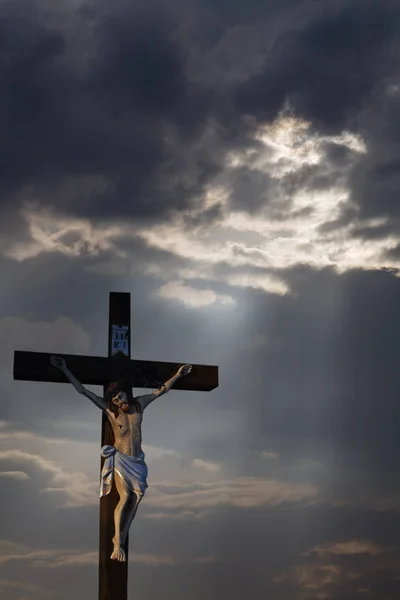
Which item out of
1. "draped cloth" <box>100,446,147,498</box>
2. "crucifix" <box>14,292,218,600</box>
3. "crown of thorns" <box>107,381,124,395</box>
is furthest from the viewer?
"crown of thorns" <box>107,381,124,395</box>

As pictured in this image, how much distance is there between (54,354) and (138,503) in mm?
2335

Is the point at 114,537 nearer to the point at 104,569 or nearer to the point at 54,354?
the point at 104,569

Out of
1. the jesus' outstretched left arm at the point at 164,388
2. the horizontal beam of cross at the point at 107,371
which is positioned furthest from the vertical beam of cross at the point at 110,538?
the jesus' outstretched left arm at the point at 164,388

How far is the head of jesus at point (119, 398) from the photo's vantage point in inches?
600

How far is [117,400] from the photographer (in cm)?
1527

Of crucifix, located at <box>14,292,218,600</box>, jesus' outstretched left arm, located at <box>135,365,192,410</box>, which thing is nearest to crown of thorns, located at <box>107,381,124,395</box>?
crucifix, located at <box>14,292,218,600</box>

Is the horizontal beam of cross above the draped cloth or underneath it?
above

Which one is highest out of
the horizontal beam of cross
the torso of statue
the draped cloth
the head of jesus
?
the horizontal beam of cross

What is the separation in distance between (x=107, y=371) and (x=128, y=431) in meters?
1.00

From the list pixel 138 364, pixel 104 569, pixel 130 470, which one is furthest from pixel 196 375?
pixel 104 569

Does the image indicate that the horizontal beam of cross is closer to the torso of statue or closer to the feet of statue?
the torso of statue

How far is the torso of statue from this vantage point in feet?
49.6

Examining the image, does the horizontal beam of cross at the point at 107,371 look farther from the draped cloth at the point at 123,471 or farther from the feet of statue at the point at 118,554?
the feet of statue at the point at 118,554

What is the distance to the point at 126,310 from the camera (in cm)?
1622
